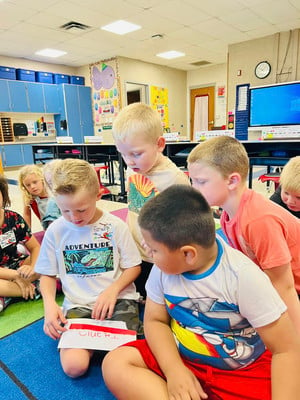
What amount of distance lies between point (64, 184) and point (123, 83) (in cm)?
658

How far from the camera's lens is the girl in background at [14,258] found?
1.33 m

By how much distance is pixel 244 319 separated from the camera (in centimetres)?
62

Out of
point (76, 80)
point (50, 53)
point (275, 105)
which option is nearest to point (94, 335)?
point (275, 105)

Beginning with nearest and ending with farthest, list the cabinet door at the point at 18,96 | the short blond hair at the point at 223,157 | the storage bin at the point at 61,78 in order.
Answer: the short blond hair at the point at 223,157 → the cabinet door at the point at 18,96 → the storage bin at the point at 61,78

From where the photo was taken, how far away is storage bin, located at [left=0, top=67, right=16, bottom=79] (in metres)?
6.29

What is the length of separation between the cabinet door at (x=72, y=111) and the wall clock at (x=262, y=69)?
423 cm

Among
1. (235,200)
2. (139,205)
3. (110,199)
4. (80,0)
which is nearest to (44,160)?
(110,199)

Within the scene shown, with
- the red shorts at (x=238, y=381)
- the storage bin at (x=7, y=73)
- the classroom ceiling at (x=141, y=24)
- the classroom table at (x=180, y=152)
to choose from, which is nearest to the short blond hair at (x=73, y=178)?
the red shorts at (x=238, y=381)

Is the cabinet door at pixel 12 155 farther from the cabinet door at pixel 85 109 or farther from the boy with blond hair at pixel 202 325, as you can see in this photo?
the boy with blond hair at pixel 202 325

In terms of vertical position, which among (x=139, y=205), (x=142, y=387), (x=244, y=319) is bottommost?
(x=142, y=387)

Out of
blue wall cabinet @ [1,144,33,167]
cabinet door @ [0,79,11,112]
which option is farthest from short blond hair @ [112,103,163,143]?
cabinet door @ [0,79,11,112]

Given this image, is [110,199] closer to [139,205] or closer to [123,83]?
[139,205]

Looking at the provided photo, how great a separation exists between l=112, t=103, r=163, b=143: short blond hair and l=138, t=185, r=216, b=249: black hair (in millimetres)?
497

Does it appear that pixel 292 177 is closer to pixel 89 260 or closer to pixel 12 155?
pixel 89 260
